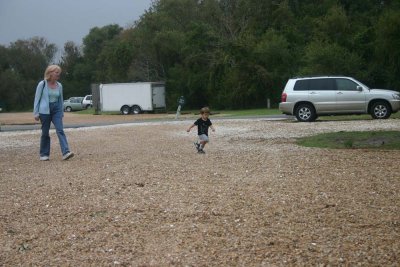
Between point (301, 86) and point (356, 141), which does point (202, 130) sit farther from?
point (301, 86)

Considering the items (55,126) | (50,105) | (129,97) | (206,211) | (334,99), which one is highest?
(129,97)

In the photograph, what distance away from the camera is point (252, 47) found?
43875 mm

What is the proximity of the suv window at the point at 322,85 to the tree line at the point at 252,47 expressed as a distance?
14040mm

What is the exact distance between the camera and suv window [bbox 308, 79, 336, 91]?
71.7ft

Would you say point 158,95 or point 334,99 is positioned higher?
point 158,95

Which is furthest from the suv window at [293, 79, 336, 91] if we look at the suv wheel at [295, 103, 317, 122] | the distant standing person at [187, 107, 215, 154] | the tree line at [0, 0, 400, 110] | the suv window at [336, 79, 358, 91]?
the tree line at [0, 0, 400, 110]

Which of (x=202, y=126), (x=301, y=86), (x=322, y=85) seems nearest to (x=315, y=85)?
(x=322, y=85)

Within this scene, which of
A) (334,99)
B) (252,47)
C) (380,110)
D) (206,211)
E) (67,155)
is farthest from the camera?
(252,47)

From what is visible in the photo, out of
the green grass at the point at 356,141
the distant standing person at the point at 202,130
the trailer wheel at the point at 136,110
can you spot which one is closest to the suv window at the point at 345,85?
the green grass at the point at 356,141

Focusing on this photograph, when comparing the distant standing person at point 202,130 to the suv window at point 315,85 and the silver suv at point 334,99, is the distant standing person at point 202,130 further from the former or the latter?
the suv window at point 315,85

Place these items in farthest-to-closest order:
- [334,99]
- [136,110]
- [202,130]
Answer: [136,110] → [334,99] → [202,130]

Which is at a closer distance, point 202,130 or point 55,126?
point 55,126

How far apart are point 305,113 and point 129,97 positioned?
84.5ft

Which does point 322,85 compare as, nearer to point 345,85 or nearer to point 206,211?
point 345,85
